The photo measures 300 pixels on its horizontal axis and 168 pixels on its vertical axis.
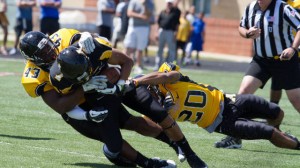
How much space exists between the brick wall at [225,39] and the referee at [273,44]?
60.6ft

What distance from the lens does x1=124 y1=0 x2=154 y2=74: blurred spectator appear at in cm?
1609

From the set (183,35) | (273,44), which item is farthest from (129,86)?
(183,35)

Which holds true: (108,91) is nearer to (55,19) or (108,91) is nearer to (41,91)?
(41,91)

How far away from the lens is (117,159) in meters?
6.66

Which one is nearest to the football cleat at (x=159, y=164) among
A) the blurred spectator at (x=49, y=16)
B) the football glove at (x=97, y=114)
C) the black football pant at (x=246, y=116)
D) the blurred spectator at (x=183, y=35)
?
the football glove at (x=97, y=114)

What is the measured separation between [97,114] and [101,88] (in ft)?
0.69

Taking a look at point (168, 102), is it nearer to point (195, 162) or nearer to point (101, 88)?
point (195, 162)

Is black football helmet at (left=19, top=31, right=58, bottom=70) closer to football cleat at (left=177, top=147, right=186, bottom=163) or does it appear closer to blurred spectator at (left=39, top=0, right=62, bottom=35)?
football cleat at (left=177, top=147, right=186, bottom=163)

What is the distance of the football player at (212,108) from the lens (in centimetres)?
686

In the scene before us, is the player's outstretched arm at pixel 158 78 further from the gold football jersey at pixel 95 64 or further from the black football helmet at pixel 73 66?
the black football helmet at pixel 73 66

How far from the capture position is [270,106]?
7391mm

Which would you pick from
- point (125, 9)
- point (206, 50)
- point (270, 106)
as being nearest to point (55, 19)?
point (125, 9)

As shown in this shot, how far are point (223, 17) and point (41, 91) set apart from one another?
22.4 metres

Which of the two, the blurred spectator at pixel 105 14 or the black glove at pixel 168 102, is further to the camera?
the blurred spectator at pixel 105 14
